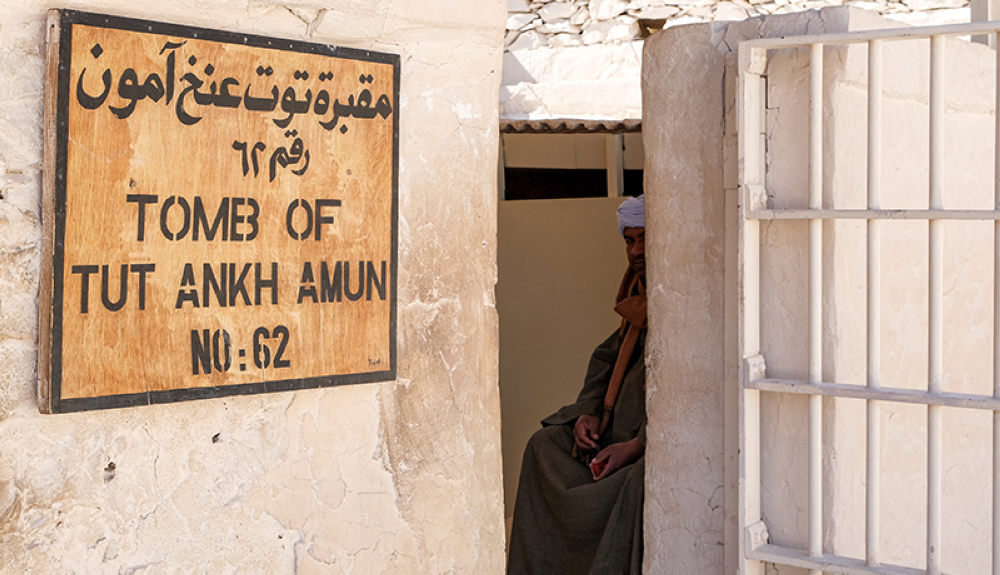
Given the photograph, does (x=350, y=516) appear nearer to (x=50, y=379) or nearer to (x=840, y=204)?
(x=50, y=379)

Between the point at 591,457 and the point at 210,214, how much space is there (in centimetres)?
182

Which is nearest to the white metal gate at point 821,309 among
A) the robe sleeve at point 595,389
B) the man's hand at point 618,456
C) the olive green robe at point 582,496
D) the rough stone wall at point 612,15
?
the olive green robe at point 582,496

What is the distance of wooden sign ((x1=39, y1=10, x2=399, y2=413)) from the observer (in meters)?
1.70

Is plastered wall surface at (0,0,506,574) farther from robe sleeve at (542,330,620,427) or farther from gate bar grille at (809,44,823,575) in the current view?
robe sleeve at (542,330,620,427)

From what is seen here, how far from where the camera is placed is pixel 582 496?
2988 millimetres

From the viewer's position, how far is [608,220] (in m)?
4.61

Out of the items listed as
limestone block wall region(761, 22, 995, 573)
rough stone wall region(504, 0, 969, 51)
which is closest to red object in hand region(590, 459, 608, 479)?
limestone block wall region(761, 22, 995, 573)

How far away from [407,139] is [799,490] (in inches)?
50.1

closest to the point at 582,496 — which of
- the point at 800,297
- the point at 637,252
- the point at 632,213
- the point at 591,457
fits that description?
the point at 591,457

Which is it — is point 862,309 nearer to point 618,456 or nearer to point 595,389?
point 618,456

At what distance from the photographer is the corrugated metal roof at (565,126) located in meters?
4.07

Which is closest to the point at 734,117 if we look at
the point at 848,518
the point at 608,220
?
the point at 848,518

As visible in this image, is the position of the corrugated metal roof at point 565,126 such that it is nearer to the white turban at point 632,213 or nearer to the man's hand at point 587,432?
the white turban at point 632,213

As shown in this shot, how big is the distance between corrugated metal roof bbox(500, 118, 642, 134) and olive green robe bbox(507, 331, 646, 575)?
1.07 meters
